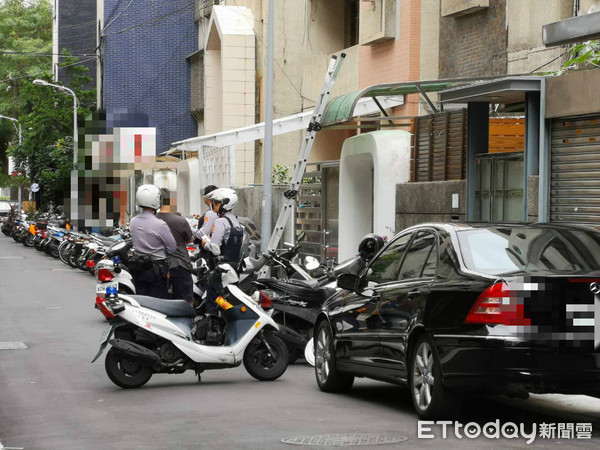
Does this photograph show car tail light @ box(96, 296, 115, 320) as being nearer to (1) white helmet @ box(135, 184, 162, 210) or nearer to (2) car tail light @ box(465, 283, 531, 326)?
(1) white helmet @ box(135, 184, 162, 210)

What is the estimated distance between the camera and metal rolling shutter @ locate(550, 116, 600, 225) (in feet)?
48.3

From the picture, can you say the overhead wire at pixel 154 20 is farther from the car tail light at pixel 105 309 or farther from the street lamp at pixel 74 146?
the car tail light at pixel 105 309

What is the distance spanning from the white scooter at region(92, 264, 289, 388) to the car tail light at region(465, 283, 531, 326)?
12.7 ft

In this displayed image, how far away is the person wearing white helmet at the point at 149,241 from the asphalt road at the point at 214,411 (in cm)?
111

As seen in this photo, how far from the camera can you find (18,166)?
206 ft

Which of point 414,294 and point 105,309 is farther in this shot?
point 105,309

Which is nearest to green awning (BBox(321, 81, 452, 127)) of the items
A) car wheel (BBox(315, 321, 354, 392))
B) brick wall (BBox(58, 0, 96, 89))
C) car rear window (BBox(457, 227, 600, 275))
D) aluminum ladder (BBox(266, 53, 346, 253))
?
aluminum ladder (BBox(266, 53, 346, 253))

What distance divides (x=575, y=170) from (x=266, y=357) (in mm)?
5507

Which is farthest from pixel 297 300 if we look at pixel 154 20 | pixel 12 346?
pixel 154 20

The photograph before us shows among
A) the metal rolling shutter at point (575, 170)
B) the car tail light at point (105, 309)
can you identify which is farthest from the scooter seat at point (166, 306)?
the metal rolling shutter at point (575, 170)

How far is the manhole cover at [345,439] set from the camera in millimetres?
7891

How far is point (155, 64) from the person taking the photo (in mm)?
53500

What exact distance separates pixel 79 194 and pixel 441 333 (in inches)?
918

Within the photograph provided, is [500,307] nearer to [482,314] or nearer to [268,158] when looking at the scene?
[482,314]
